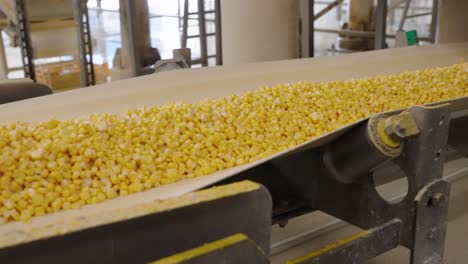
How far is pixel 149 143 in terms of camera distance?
110 cm

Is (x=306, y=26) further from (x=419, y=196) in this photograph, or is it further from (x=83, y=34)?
(x=419, y=196)

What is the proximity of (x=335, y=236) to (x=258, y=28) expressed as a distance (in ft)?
6.72

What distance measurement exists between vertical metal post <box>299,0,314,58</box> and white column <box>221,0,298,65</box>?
419 mm

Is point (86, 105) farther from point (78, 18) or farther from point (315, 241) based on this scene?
point (78, 18)

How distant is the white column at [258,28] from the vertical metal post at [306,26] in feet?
1.37

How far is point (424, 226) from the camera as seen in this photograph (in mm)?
1068

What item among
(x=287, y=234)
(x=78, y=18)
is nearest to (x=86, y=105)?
(x=287, y=234)

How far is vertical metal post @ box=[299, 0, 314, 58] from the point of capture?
403 centimetres

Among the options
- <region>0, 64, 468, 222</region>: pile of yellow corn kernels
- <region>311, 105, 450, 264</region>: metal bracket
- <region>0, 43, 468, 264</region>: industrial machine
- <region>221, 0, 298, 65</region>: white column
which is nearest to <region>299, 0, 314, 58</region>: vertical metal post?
<region>221, 0, 298, 65</region>: white column

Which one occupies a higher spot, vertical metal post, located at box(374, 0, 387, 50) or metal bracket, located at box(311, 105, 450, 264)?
vertical metal post, located at box(374, 0, 387, 50)

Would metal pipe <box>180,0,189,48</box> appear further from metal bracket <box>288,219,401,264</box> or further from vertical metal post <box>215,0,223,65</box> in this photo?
metal bracket <box>288,219,401,264</box>

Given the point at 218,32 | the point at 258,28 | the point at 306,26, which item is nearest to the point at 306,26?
the point at 306,26

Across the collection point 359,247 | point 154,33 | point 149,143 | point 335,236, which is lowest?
point 335,236

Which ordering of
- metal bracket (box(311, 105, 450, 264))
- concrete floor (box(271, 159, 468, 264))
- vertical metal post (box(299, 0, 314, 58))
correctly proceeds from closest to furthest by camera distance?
metal bracket (box(311, 105, 450, 264))
concrete floor (box(271, 159, 468, 264))
vertical metal post (box(299, 0, 314, 58))
